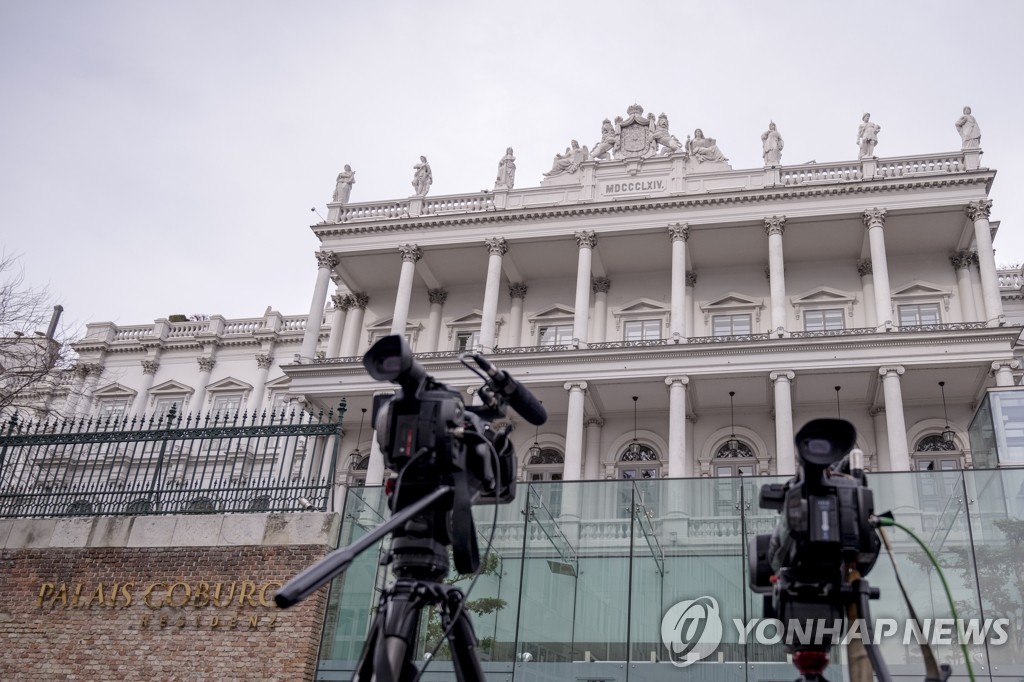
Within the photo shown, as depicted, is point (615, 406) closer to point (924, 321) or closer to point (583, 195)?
point (583, 195)

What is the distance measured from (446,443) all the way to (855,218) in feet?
95.5

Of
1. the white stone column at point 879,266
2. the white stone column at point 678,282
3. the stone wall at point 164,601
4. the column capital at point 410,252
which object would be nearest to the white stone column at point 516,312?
the column capital at point 410,252

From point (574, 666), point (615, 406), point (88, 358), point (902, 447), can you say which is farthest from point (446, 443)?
point (88, 358)

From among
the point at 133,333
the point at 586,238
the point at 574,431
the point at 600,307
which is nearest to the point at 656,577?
the point at 574,431

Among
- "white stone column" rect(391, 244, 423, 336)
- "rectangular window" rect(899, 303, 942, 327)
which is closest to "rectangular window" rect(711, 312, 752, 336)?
"rectangular window" rect(899, 303, 942, 327)

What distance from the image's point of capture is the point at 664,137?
113ft

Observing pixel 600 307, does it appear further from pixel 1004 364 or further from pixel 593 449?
pixel 1004 364

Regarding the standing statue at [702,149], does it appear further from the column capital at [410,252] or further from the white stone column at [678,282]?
the column capital at [410,252]

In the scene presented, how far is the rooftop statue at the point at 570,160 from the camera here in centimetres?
3478

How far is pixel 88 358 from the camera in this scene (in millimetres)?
44469

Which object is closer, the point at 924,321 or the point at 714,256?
the point at 924,321

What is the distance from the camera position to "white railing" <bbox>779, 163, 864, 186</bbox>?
3091cm

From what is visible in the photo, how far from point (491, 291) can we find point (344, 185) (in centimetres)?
865

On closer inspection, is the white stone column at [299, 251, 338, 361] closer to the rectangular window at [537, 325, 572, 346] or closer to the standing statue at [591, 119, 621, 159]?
the rectangular window at [537, 325, 572, 346]
